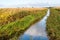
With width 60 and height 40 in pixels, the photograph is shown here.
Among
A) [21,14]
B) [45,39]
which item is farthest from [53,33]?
[21,14]

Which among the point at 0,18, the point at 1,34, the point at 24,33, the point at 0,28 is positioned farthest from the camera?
the point at 0,18

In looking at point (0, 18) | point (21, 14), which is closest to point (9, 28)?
point (0, 18)

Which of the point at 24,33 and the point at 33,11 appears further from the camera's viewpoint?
the point at 33,11

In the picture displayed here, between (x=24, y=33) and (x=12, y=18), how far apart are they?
2730mm

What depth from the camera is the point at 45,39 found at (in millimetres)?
15281

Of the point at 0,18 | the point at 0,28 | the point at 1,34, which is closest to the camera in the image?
the point at 1,34

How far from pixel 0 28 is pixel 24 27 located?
336cm

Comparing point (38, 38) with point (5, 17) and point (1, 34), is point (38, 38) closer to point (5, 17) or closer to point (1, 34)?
point (1, 34)

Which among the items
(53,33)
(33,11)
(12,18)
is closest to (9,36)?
(53,33)

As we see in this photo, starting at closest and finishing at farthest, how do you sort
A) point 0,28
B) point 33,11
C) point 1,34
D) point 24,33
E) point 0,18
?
point 1,34
point 0,28
point 24,33
point 0,18
point 33,11

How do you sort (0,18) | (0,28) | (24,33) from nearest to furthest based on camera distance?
(0,28) < (24,33) < (0,18)

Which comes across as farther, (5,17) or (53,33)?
(5,17)

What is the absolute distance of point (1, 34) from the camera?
1527 cm

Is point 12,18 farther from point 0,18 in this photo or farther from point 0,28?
point 0,28
